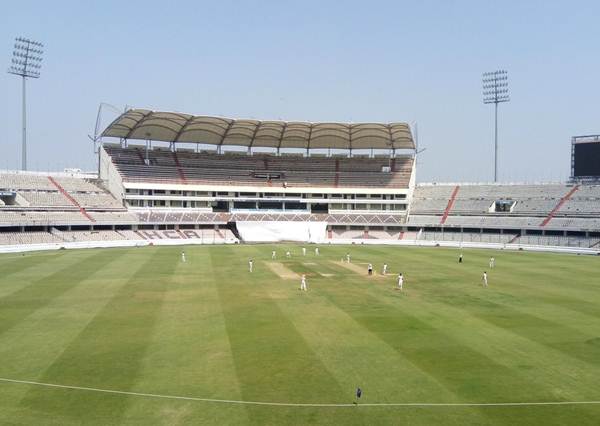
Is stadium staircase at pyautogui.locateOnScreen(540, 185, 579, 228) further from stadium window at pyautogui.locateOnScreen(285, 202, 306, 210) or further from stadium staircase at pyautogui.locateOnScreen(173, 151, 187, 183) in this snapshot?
stadium staircase at pyautogui.locateOnScreen(173, 151, 187, 183)

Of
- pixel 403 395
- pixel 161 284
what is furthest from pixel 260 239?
pixel 403 395

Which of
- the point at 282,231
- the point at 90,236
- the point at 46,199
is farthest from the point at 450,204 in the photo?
the point at 46,199

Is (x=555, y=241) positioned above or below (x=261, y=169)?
below

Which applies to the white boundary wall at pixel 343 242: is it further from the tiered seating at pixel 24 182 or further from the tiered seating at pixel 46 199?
the tiered seating at pixel 24 182

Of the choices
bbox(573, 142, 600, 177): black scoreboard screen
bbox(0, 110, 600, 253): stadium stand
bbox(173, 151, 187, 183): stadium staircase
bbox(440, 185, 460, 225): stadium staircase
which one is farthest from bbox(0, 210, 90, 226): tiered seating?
bbox(573, 142, 600, 177): black scoreboard screen

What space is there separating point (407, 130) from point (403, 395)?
233 ft

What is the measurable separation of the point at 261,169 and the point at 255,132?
8.13 meters

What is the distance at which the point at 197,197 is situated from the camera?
277 ft

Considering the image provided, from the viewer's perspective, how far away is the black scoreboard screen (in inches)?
2783

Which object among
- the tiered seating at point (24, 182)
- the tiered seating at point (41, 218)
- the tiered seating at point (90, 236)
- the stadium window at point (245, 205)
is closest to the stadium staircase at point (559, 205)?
the stadium window at point (245, 205)

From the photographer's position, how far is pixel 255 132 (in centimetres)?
8612

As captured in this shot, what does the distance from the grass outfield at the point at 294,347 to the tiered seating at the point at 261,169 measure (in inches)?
1948

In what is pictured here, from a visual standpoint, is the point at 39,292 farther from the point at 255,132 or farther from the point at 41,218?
the point at 255,132

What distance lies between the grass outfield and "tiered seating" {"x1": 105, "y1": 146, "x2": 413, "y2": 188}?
49.5 metres
